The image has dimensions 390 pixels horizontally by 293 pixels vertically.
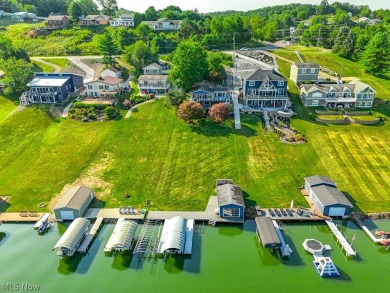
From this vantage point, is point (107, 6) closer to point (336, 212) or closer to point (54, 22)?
point (54, 22)

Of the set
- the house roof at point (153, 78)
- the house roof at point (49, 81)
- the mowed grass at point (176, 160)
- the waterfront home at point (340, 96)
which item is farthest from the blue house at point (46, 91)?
the waterfront home at point (340, 96)

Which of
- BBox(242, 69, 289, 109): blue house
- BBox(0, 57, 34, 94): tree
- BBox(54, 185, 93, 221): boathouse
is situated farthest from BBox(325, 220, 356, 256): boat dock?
BBox(0, 57, 34, 94): tree

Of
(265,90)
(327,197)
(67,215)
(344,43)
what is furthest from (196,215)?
(344,43)

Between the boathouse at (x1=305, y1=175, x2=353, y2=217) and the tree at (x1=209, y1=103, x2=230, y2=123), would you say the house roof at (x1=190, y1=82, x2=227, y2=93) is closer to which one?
the tree at (x1=209, y1=103, x2=230, y2=123)

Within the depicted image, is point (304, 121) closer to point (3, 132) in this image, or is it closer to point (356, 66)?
point (356, 66)

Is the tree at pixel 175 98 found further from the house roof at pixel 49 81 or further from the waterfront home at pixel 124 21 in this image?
the waterfront home at pixel 124 21

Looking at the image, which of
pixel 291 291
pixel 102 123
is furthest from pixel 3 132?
pixel 291 291
